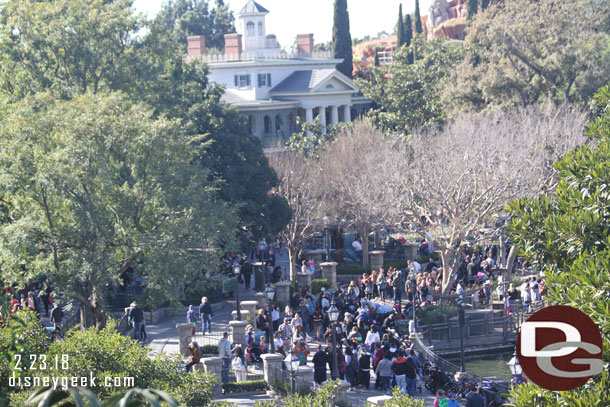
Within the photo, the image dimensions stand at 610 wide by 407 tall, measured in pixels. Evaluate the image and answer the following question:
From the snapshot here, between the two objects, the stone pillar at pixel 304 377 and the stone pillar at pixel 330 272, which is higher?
the stone pillar at pixel 330 272

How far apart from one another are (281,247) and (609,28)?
29.2 metres

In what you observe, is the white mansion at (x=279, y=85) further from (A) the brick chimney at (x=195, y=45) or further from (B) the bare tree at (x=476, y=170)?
(B) the bare tree at (x=476, y=170)

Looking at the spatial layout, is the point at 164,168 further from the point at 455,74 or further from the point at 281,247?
the point at 455,74

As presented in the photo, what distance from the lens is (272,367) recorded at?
22.0m

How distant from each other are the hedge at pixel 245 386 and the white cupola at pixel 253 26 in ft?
173

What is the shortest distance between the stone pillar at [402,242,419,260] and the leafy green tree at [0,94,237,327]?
14275 millimetres

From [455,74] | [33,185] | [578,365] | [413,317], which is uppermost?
[455,74]

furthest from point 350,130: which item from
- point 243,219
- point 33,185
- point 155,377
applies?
point 155,377

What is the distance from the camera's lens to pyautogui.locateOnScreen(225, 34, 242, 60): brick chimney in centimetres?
6831

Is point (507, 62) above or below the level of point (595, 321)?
above

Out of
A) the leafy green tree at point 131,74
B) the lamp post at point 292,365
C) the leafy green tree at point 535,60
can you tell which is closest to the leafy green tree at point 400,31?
the leafy green tree at point 535,60

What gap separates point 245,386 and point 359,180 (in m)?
21.4

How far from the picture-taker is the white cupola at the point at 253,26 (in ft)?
236

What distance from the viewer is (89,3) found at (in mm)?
36125
